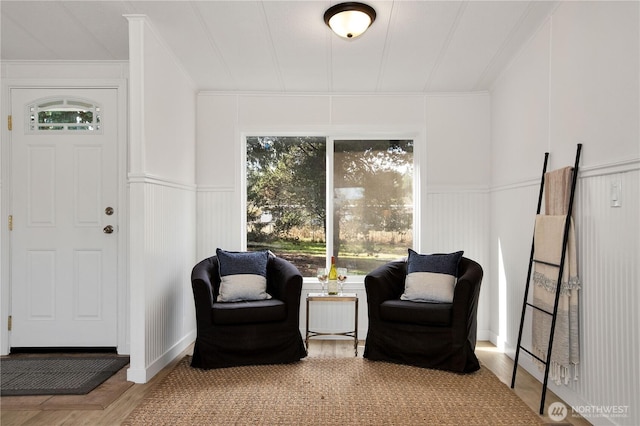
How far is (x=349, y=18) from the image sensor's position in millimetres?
2719

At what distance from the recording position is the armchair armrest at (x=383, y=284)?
354 cm

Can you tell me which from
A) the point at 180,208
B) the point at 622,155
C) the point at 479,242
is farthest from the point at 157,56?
the point at 479,242

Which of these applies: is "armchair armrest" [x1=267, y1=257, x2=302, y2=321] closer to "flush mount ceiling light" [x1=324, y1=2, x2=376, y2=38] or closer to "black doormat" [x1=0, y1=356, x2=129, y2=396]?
"black doormat" [x1=0, y1=356, x2=129, y2=396]

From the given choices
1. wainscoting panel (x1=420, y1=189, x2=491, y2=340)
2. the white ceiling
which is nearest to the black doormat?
the white ceiling

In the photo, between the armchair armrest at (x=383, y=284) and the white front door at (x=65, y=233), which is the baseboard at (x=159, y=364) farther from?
the armchair armrest at (x=383, y=284)

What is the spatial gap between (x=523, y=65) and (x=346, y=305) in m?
2.70

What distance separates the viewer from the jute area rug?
8.20 feet

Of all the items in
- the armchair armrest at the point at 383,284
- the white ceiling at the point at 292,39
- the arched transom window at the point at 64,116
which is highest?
the white ceiling at the point at 292,39

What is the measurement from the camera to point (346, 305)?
4.45 m

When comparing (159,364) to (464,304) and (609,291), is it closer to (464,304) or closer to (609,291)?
(464,304)

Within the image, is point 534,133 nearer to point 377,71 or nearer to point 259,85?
point 377,71

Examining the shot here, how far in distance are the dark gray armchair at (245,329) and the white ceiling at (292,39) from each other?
1786 millimetres

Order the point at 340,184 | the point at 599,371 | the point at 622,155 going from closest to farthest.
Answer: the point at 622,155, the point at 599,371, the point at 340,184

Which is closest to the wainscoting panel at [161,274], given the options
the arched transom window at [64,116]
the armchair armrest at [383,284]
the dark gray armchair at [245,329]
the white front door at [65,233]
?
the dark gray armchair at [245,329]
